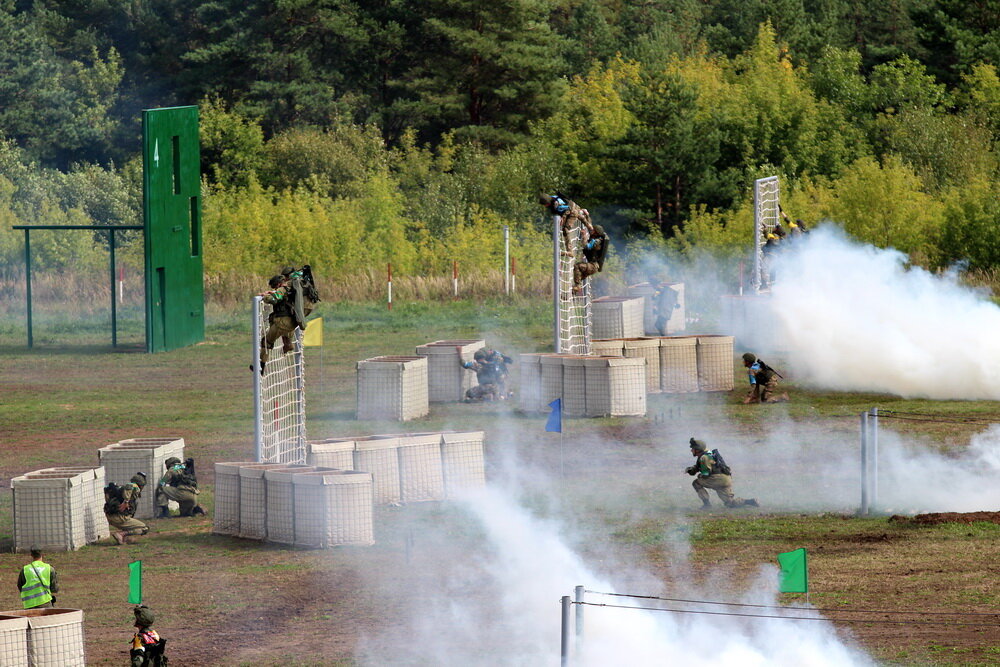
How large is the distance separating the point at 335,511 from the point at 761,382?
12.4m

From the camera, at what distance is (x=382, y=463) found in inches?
832

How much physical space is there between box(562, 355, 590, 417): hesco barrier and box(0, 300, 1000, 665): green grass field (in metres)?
0.61

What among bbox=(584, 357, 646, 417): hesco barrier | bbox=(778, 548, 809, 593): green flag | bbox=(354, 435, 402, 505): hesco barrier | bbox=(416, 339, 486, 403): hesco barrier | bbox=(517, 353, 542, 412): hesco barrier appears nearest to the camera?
bbox=(778, 548, 809, 593): green flag

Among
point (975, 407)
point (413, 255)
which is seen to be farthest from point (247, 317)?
point (975, 407)

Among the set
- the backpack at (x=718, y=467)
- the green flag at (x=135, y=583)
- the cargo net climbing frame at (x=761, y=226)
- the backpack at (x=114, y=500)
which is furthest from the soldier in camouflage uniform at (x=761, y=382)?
the green flag at (x=135, y=583)

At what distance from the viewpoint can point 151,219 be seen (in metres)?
37.8

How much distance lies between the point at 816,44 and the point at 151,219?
48392 mm

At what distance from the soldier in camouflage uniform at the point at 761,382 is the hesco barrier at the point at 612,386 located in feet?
7.56

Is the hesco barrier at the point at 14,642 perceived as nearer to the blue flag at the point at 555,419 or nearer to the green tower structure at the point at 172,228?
the blue flag at the point at 555,419

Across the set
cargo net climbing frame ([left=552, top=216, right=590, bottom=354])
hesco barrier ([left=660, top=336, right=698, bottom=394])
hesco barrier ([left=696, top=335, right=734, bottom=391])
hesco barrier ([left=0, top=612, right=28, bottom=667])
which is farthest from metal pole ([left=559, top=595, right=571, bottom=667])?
hesco barrier ([left=696, top=335, right=734, bottom=391])

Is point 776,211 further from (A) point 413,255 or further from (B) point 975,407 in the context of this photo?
(A) point 413,255

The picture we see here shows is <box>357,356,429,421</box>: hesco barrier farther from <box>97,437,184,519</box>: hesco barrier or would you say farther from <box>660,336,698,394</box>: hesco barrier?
<box>97,437,184,519</box>: hesco barrier

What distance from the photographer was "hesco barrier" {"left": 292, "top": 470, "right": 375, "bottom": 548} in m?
18.9

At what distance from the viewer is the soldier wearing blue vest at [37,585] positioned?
15828mm
